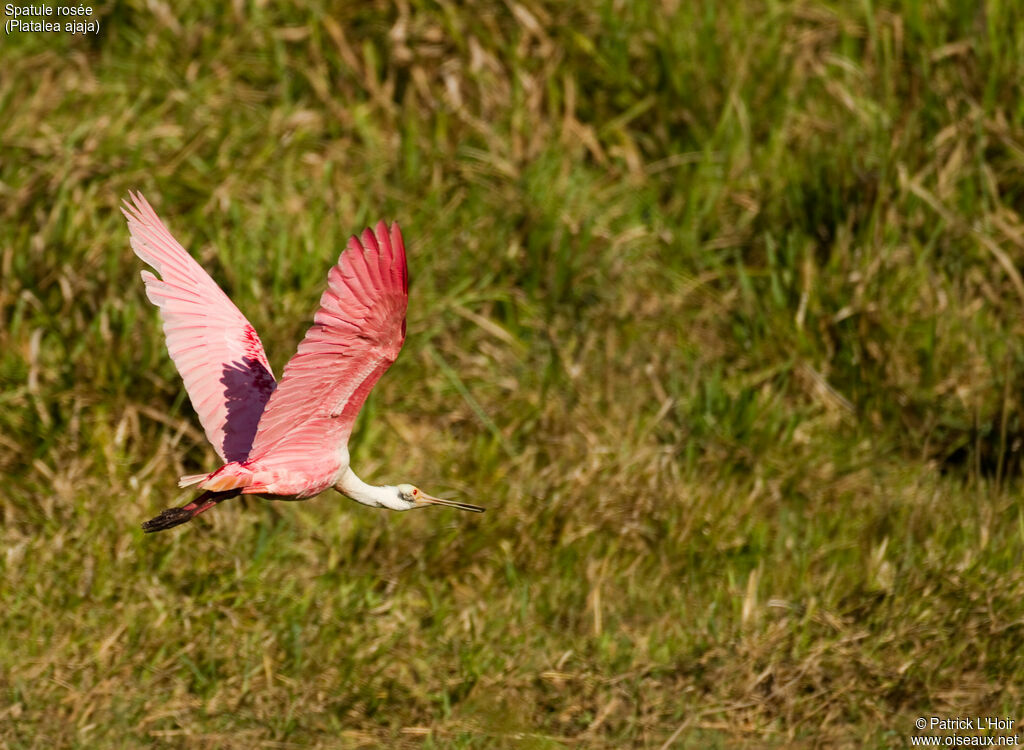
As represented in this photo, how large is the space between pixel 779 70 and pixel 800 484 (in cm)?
208

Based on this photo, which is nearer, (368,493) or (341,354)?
(341,354)

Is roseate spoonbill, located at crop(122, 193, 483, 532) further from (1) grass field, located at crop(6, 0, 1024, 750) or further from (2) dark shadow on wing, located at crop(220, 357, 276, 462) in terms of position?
(1) grass field, located at crop(6, 0, 1024, 750)

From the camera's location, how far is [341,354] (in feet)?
11.1

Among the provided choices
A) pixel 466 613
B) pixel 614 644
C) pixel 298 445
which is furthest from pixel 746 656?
pixel 298 445

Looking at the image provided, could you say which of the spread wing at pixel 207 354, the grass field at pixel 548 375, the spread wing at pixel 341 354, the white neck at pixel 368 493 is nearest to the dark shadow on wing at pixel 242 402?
the spread wing at pixel 207 354

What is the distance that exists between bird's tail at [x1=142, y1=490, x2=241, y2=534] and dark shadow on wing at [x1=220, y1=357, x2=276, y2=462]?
0.36 meters

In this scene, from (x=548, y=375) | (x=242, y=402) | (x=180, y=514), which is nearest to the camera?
(x=180, y=514)

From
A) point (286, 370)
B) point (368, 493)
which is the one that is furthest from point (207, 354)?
point (286, 370)

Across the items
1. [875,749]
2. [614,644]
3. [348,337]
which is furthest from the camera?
[614,644]

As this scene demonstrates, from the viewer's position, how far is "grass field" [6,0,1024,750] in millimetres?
4434

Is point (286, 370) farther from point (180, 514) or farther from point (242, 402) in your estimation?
point (242, 402)

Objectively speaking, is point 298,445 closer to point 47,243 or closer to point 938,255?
point 47,243

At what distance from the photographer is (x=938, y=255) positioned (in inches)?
234

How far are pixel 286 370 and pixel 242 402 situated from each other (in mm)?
726
